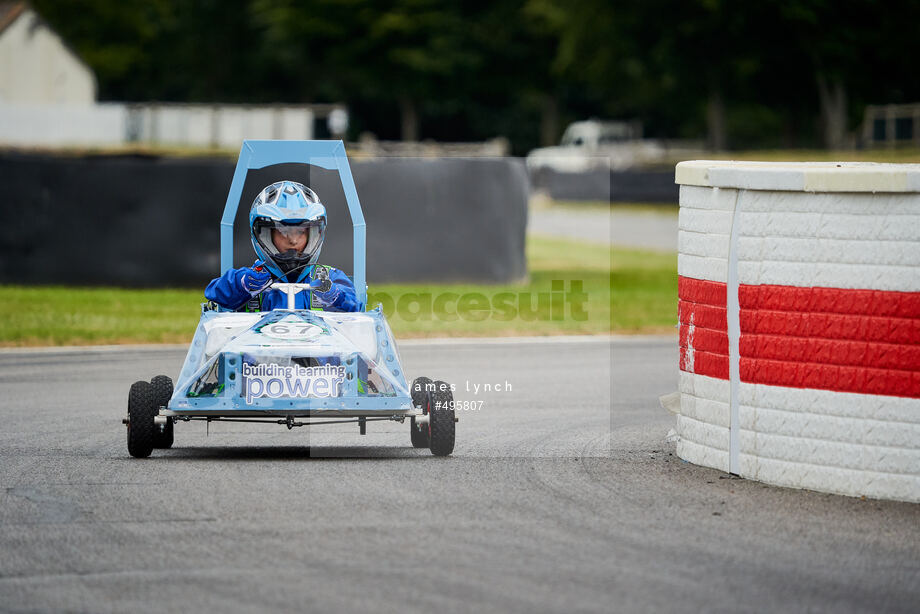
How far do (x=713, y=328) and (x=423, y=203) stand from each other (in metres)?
11.8

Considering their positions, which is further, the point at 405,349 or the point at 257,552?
the point at 405,349

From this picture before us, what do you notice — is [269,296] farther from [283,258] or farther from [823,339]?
[823,339]

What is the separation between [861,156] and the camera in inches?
1697

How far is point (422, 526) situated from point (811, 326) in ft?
8.25

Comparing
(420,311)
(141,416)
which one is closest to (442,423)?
(141,416)

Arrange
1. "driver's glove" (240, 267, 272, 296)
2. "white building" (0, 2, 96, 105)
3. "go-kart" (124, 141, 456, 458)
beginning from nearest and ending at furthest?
"go-kart" (124, 141, 456, 458)
"driver's glove" (240, 267, 272, 296)
"white building" (0, 2, 96, 105)

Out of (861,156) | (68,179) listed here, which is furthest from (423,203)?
(861,156)

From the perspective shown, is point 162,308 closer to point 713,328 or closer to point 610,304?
point 610,304

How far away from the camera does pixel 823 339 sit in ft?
26.5

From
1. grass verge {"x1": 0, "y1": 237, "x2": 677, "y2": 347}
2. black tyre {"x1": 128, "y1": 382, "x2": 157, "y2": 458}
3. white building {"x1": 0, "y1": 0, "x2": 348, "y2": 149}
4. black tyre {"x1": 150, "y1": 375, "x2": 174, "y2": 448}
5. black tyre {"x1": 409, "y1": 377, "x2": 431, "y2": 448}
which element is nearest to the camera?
black tyre {"x1": 128, "y1": 382, "x2": 157, "y2": 458}

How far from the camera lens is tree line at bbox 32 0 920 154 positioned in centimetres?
5444

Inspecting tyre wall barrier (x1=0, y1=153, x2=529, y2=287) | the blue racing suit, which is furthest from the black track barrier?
the blue racing suit

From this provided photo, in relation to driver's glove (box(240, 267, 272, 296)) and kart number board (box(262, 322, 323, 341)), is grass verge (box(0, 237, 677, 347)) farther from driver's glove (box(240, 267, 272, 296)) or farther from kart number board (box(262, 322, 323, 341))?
kart number board (box(262, 322, 323, 341))

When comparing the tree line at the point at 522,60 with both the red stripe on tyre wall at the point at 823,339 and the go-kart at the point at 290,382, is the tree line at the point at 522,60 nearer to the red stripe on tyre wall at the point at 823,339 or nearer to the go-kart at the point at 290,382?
the go-kart at the point at 290,382
